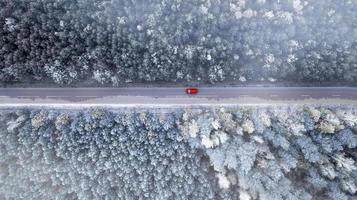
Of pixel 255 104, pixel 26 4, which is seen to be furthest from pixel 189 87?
pixel 26 4

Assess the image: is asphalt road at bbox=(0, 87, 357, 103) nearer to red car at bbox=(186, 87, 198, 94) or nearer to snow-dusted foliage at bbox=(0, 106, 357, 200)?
red car at bbox=(186, 87, 198, 94)

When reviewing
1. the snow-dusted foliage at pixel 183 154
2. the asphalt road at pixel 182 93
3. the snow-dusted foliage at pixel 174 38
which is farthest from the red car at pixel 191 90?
the snow-dusted foliage at pixel 183 154

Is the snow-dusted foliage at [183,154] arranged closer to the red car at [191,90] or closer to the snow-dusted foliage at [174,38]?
the red car at [191,90]

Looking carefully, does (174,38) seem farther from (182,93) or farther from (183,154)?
(183,154)

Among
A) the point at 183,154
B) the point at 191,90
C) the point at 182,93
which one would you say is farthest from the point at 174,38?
the point at 183,154

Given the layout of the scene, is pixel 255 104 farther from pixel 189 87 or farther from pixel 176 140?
pixel 176 140
